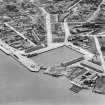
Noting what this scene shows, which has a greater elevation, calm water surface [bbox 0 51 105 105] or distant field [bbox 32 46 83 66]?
distant field [bbox 32 46 83 66]

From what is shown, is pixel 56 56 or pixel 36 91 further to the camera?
pixel 56 56

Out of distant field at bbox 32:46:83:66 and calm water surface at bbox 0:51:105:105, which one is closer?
calm water surface at bbox 0:51:105:105

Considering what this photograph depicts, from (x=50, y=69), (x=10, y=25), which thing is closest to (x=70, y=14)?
(x=10, y=25)

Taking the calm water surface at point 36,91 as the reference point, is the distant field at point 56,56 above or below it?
above

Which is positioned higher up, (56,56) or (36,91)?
(56,56)
